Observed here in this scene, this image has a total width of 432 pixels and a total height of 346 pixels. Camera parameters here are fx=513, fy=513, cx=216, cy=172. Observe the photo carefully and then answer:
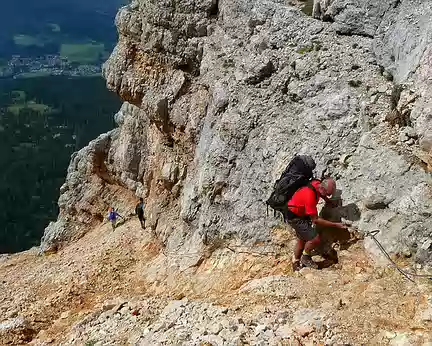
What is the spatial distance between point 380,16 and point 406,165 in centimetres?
491

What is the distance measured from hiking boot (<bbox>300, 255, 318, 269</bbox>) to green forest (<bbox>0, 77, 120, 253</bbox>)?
75.7 metres

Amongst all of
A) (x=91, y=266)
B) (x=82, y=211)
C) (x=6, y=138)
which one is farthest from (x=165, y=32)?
(x=6, y=138)

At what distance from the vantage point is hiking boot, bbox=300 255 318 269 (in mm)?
10331

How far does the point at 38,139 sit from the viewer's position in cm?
13262

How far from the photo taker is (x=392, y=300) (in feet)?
28.1

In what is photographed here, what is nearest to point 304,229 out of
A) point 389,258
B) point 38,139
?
point 389,258

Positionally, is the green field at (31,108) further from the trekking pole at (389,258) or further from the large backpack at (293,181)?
the trekking pole at (389,258)

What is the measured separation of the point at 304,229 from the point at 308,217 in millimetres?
274

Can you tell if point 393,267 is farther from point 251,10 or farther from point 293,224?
point 251,10

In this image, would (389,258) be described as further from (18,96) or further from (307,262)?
(18,96)

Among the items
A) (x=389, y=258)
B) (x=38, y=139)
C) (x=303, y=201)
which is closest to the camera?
(x=389, y=258)

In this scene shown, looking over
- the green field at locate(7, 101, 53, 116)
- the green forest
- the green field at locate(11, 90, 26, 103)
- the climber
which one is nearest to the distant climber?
the climber

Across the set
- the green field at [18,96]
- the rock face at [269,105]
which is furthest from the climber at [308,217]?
the green field at [18,96]

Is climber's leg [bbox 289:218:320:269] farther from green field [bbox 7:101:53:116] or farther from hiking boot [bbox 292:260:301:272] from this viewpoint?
green field [bbox 7:101:53:116]
